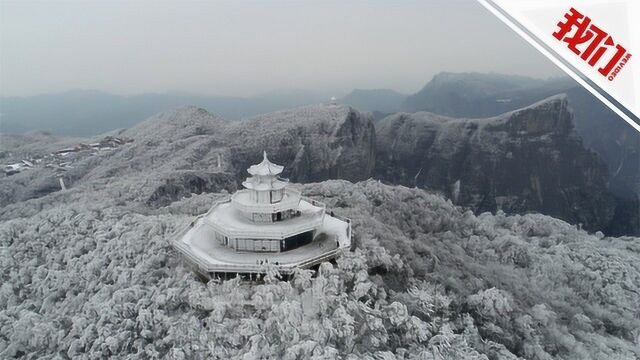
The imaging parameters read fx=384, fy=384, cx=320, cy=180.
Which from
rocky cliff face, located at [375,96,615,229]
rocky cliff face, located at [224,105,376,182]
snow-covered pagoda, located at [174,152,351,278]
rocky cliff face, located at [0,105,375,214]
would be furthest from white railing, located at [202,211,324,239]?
rocky cliff face, located at [375,96,615,229]

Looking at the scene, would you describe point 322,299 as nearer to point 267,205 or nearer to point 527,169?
point 267,205

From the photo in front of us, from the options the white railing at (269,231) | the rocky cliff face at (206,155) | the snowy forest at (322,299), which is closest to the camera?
the snowy forest at (322,299)

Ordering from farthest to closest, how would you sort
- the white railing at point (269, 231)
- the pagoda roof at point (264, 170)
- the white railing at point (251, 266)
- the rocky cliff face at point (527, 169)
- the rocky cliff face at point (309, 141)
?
1. the rocky cliff face at point (527, 169)
2. the rocky cliff face at point (309, 141)
3. the pagoda roof at point (264, 170)
4. the white railing at point (269, 231)
5. the white railing at point (251, 266)

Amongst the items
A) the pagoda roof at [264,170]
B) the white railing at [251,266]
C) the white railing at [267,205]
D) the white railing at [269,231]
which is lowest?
the white railing at [251,266]

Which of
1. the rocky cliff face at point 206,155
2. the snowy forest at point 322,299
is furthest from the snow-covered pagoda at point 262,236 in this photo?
the rocky cliff face at point 206,155

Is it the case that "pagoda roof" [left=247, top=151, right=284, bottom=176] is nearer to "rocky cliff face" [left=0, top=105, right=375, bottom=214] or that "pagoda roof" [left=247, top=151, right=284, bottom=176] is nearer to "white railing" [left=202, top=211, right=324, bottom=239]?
"white railing" [left=202, top=211, right=324, bottom=239]

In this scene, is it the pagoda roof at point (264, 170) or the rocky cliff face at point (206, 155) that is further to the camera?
the rocky cliff face at point (206, 155)

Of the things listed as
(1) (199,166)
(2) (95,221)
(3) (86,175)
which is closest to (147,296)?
(2) (95,221)

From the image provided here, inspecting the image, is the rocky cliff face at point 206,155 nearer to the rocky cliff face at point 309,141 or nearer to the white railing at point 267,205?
the rocky cliff face at point 309,141
